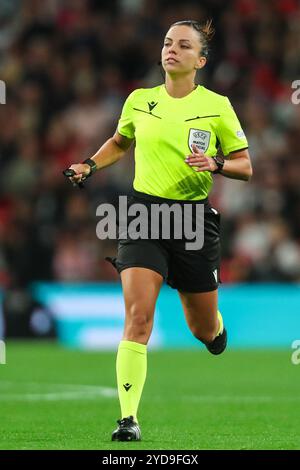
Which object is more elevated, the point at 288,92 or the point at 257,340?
the point at 288,92

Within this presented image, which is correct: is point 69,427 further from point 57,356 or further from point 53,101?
point 53,101

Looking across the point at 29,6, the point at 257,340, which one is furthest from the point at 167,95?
the point at 29,6

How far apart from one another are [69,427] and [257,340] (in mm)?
8128

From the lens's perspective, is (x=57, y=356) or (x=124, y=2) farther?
(x=124, y=2)

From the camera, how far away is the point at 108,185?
16.3 metres

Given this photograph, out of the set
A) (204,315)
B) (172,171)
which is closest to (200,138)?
(172,171)

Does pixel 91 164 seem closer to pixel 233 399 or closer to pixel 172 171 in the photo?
pixel 172 171

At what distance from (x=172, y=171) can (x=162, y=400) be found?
2959 millimetres

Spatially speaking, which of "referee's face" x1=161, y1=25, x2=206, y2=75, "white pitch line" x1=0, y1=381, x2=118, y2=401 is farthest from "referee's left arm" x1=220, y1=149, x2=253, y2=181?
"white pitch line" x1=0, y1=381, x2=118, y2=401

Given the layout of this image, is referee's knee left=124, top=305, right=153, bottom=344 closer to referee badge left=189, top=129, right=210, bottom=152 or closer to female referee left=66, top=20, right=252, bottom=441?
female referee left=66, top=20, right=252, bottom=441

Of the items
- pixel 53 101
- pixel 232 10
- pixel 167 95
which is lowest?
pixel 167 95

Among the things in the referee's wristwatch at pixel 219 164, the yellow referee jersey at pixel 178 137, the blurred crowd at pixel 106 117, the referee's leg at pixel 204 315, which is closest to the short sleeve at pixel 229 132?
the yellow referee jersey at pixel 178 137

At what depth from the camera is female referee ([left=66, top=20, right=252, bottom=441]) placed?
7102 millimetres

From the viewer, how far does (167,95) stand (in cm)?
754
